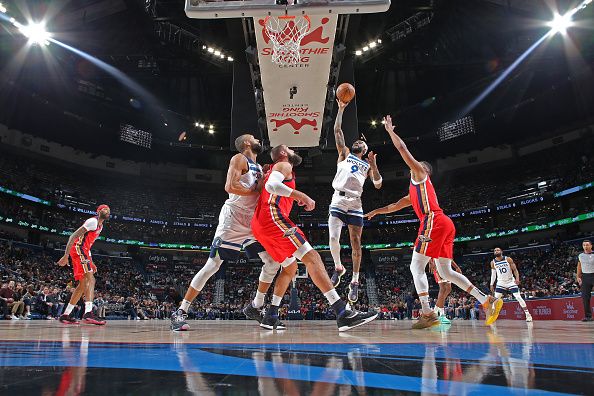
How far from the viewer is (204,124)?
84.9ft

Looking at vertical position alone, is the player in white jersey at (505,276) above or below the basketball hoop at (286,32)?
below

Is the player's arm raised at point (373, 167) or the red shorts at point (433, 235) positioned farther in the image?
the player's arm raised at point (373, 167)

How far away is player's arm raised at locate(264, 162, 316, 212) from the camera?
137 inches

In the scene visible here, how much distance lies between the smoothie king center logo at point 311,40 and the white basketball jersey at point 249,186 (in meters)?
4.15

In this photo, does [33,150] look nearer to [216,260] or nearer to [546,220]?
[216,260]

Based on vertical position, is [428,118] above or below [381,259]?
above

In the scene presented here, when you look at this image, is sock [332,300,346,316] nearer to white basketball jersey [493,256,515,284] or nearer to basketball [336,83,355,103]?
basketball [336,83,355,103]

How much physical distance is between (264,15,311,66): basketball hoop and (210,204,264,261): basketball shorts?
4.27m

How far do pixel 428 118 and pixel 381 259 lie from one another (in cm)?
1109

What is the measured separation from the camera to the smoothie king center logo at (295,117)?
30.6 feet

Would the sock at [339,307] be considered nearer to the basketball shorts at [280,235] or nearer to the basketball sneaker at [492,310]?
the basketball shorts at [280,235]

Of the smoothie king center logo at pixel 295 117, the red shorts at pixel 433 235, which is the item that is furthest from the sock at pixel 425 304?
the smoothie king center logo at pixel 295 117

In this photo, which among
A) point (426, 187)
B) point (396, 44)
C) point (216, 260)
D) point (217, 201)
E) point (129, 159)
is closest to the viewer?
point (216, 260)

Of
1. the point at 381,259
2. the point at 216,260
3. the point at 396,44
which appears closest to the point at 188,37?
the point at 396,44
